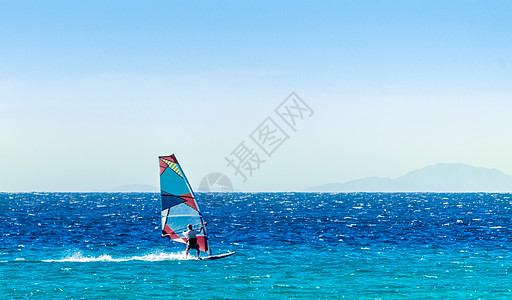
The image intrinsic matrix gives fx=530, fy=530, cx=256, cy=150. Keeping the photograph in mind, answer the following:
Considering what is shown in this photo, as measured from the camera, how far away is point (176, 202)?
3325 centimetres

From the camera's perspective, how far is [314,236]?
54.2 metres

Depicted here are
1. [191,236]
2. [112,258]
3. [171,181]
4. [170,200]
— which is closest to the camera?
[171,181]

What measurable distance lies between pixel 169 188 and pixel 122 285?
722 centimetres

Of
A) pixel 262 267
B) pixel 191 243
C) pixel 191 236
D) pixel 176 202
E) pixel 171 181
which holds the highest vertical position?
pixel 171 181

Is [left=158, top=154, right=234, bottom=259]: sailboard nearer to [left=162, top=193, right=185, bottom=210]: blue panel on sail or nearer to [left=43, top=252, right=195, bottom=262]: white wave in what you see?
[left=162, top=193, right=185, bottom=210]: blue panel on sail

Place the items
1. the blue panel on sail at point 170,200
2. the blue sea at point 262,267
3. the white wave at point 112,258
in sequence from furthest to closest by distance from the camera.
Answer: the white wave at point 112,258 < the blue panel on sail at point 170,200 < the blue sea at point 262,267

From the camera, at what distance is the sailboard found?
32688 millimetres

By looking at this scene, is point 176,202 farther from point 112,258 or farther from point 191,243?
point 112,258

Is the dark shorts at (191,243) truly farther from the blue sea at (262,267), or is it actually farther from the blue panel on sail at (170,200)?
the blue panel on sail at (170,200)

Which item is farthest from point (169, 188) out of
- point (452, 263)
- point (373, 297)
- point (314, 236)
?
point (314, 236)

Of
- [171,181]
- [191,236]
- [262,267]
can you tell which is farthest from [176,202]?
[262,267]

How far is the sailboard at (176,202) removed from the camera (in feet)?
107

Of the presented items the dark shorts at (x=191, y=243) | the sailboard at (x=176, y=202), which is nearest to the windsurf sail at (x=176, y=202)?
the sailboard at (x=176, y=202)

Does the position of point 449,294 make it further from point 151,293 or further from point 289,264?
point 151,293
